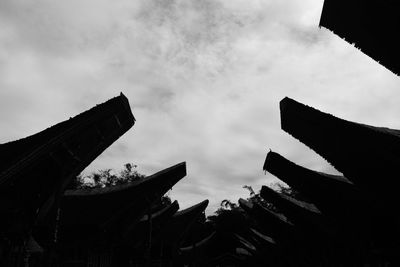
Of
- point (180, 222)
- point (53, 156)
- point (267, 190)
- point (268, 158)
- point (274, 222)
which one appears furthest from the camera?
point (180, 222)

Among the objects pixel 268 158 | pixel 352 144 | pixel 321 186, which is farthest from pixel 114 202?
pixel 352 144

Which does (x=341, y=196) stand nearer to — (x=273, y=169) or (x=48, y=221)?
(x=273, y=169)

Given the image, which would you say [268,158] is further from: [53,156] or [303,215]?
[53,156]

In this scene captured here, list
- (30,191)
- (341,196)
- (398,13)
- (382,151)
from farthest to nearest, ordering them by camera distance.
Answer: (341,196), (30,191), (382,151), (398,13)

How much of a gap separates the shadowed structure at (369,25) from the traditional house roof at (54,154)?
4043 millimetres

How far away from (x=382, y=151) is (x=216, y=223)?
176ft

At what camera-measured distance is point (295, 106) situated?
7203 millimetres

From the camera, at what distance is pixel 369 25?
5.28m

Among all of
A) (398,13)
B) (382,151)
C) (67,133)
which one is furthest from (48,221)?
(398,13)

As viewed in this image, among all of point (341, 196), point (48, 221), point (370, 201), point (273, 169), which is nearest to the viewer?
point (370, 201)

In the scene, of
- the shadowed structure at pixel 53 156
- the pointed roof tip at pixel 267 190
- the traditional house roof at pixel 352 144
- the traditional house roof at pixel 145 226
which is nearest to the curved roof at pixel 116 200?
the pointed roof tip at pixel 267 190

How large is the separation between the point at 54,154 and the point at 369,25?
589cm

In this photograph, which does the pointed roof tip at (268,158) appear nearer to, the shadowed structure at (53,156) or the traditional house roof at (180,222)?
the shadowed structure at (53,156)

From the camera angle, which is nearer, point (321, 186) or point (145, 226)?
point (321, 186)
